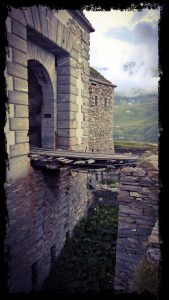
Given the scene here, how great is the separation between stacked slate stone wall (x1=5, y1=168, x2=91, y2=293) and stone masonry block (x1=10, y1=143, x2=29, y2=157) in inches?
20.6

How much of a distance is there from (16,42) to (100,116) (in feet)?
31.8

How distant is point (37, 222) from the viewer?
576 centimetres

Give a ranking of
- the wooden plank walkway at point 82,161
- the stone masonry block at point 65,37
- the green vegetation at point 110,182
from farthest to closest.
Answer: the green vegetation at point 110,182
the stone masonry block at point 65,37
the wooden plank walkway at point 82,161

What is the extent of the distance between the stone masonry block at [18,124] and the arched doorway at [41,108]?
7.46 ft

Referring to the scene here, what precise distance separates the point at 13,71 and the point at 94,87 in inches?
355

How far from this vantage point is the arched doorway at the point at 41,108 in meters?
7.03

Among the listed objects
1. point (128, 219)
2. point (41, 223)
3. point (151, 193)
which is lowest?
point (41, 223)

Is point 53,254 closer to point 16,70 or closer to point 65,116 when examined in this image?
point 65,116

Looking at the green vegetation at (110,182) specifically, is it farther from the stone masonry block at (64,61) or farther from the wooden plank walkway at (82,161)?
the wooden plank walkway at (82,161)

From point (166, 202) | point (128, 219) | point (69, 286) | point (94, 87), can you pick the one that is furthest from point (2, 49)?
point (94, 87)

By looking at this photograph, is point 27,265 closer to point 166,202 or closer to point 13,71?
point 13,71

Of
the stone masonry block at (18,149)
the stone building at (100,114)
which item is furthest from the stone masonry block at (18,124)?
the stone building at (100,114)

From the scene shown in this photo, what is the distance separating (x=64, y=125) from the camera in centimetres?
737

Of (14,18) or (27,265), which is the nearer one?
(14,18)
